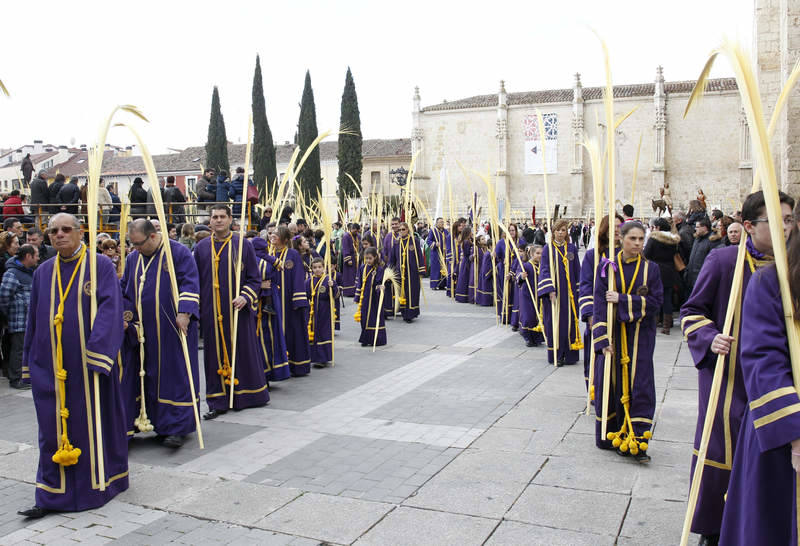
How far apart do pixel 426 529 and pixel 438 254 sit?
1562 centimetres

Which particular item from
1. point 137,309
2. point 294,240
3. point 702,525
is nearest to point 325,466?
point 137,309

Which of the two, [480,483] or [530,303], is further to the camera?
[530,303]

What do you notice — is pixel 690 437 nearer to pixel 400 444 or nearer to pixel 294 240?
pixel 400 444

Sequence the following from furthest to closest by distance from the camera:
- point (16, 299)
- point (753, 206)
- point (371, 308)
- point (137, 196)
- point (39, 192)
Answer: point (137, 196), point (39, 192), point (371, 308), point (16, 299), point (753, 206)

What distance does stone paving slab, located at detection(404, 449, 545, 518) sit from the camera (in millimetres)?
4453

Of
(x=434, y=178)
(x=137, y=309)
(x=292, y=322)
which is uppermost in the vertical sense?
(x=434, y=178)

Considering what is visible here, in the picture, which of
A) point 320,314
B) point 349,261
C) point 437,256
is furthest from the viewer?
point 437,256

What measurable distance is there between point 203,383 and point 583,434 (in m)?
4.46

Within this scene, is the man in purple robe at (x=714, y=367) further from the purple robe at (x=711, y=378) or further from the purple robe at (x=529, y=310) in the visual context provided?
the purple robe at (x=529, y=310)

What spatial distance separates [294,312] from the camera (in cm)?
890

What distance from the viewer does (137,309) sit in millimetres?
5941

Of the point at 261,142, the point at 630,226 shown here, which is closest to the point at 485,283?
Answer: the point at 630,226

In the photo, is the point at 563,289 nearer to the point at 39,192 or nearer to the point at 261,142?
the point at 39,192

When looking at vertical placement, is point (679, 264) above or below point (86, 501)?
above
